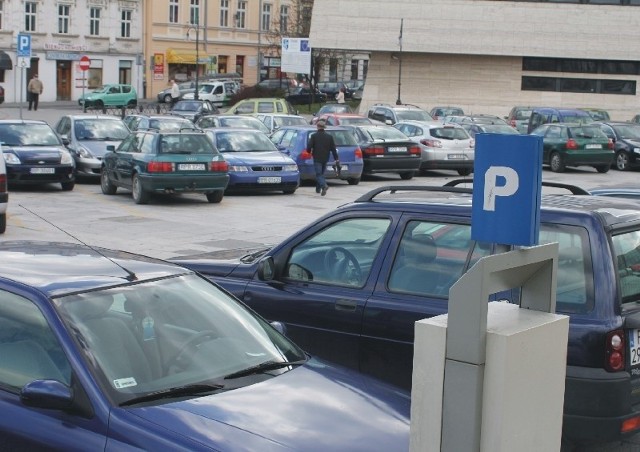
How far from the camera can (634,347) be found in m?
6.20

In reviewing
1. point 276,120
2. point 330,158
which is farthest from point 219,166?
point 276,120

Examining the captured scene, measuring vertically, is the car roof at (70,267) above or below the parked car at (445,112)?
above

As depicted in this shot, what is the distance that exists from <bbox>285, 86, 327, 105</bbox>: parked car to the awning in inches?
659

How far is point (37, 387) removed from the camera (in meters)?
4.75

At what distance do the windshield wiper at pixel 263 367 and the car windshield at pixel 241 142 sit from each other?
1960 cm

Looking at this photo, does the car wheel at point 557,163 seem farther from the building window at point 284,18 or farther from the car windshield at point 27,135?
the building window at point 284,18

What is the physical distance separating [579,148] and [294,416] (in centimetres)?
2920

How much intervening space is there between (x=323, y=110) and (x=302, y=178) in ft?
60.1

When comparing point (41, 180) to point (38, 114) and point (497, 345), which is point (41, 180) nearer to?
point (497, 345)

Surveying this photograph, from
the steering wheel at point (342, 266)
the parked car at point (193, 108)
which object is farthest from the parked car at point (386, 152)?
the steering wheel at point (342, 266)

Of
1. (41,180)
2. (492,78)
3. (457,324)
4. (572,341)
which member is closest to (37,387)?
(457,324)

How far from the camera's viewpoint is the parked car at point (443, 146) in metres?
30.8

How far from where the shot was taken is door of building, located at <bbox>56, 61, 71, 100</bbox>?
233ft

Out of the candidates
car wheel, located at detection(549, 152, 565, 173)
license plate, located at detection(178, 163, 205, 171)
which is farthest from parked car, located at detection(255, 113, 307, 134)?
license plate, located at detection(178, 163, 205, 171)
